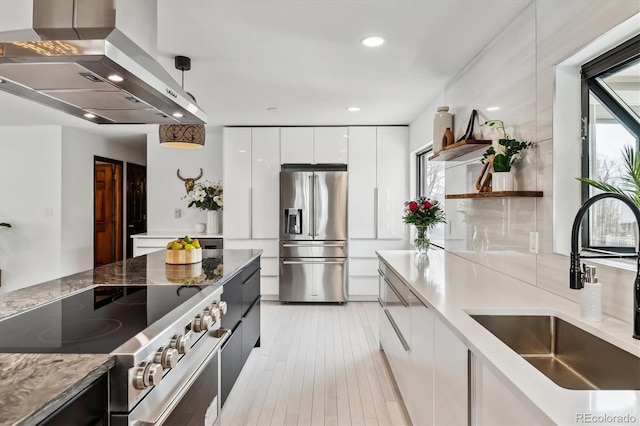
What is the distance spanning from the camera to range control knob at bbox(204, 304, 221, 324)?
1.84 metres

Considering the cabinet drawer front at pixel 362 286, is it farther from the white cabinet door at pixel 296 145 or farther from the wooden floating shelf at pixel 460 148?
the wooden floating shelf at pixel 460 148

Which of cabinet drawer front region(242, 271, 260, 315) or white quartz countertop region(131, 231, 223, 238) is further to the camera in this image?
white quartz countertop region(131, 231, 223, 238)

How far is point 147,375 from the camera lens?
1.16 metres

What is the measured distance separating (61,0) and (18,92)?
470 millimetres

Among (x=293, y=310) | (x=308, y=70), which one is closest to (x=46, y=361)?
(x=308, y=70)

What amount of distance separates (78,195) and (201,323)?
507 centimetres

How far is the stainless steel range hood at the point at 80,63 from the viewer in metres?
1.32

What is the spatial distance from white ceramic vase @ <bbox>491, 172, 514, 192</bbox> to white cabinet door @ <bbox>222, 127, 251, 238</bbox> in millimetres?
3677

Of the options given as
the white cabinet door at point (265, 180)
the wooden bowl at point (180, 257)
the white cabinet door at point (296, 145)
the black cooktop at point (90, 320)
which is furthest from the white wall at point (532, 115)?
the white cabinet door at point (265, 180)

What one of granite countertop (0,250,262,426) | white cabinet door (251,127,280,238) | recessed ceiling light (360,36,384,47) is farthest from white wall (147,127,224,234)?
granite countertop (0,250,262,426)

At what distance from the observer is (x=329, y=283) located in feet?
16.7

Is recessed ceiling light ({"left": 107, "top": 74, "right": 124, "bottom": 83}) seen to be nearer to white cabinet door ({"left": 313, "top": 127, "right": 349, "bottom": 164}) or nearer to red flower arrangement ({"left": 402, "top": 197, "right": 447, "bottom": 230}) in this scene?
red flower arrangement ({"left": 402, "top": 197, "right": 447, "bottom": 230})

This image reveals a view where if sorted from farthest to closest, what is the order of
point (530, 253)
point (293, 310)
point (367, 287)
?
1. point (367, 287)
2. point (293, 310)
3. point (530, 253)

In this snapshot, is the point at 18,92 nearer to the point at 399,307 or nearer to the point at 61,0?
the point at 61,0
